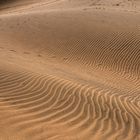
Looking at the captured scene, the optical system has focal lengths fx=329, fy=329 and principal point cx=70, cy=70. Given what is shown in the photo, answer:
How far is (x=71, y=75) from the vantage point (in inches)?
406

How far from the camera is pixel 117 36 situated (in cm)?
1550

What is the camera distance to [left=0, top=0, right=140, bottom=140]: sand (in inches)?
234

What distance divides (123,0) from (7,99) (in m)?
21.9

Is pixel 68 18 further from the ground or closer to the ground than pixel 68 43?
further from the ground

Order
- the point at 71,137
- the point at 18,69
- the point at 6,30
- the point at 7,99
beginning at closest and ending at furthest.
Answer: the point at 71,137, the point at 7,99, the point at 18,69, the point at 6,30


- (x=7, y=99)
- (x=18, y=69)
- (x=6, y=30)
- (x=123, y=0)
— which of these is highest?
(x=123, y=0)

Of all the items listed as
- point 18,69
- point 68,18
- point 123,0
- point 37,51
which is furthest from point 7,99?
point 123,0

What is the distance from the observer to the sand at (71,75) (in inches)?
234

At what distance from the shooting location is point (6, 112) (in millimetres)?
5867

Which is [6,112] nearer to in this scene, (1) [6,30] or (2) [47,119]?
(2) [47,119]

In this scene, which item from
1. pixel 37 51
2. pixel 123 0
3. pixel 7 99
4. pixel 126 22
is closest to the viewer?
pixel 7 99

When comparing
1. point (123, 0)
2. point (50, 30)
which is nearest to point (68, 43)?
point (50, 30)

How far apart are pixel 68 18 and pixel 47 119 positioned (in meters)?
12.4

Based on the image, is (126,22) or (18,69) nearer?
(18,69)
